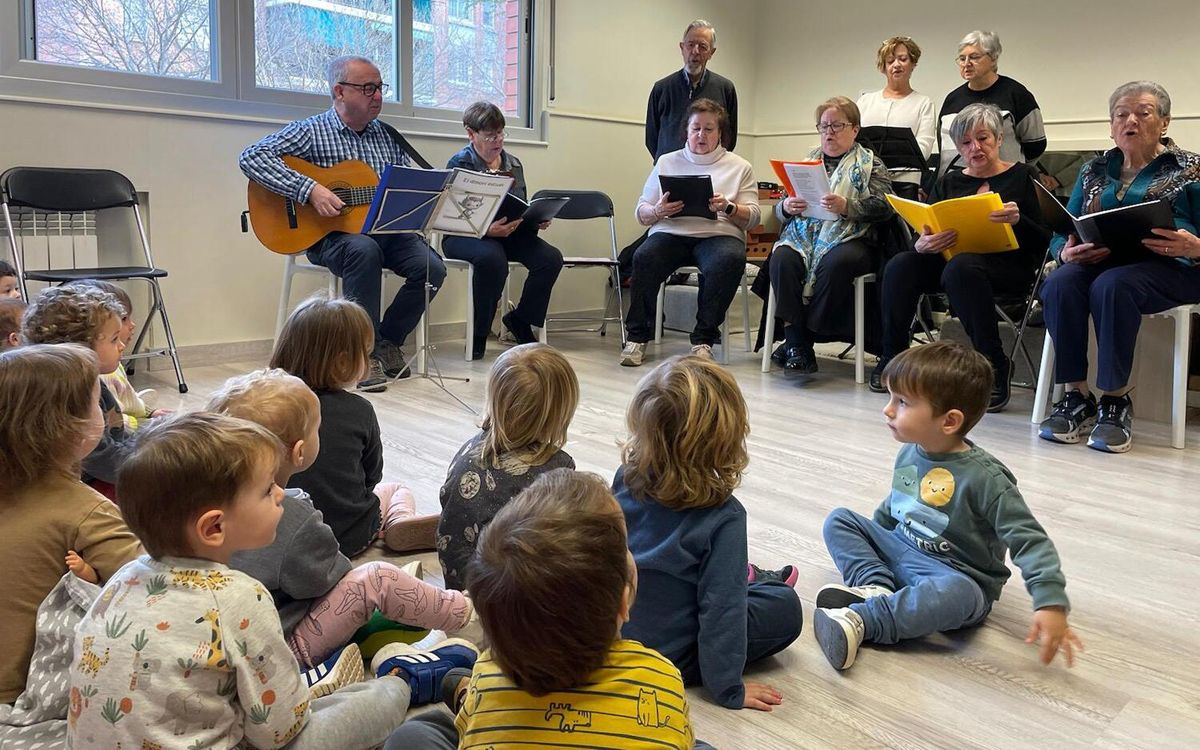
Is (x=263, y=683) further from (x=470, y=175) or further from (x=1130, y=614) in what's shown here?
(x=470, y=175)

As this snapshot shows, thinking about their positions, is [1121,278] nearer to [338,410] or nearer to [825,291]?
[825,291]

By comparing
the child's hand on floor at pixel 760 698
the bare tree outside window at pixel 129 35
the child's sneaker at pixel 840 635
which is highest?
the bare tree outside window at pixel 129 35

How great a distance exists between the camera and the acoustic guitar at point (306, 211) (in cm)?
411

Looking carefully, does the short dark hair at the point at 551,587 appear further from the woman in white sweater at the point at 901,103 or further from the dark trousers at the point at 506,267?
the woman in white sweater at the point at 901,103

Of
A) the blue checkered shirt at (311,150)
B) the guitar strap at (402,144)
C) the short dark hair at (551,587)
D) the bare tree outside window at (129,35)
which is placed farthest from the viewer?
the guitar strap at (402,144)

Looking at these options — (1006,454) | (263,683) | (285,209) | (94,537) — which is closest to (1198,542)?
(1006,454)

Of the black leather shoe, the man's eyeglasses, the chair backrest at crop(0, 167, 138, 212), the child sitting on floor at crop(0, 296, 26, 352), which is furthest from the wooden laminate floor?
the man's eyeglasses

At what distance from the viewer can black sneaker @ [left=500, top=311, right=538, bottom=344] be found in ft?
16.5

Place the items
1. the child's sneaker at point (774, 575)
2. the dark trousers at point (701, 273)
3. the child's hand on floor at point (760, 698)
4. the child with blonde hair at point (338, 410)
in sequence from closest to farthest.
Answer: the child's hand on floor at point (760, 698) < the child's sneaker at point (774, 575) < the child with blonde hair at point (338, 410) < the dark trousers at point (701, 273)

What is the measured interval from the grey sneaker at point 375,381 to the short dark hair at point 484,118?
1216 millimetres

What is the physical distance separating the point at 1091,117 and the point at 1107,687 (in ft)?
15.6

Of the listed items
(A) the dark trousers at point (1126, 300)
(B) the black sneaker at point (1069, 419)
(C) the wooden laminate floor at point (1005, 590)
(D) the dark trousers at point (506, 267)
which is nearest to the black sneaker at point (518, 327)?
(D) the dark trousers at point (506, 267)

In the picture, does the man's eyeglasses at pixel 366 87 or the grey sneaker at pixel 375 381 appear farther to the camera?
the man's eyeglasses at pixel 366 87

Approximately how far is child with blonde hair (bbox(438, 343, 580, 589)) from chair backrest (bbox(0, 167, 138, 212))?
9.12 ft
